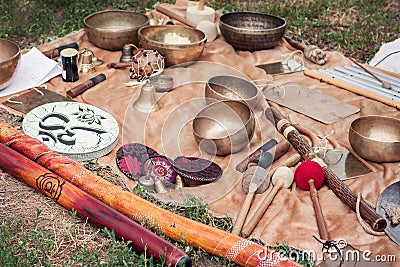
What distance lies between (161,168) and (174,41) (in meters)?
1.89

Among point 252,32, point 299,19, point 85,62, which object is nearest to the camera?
point 85,62

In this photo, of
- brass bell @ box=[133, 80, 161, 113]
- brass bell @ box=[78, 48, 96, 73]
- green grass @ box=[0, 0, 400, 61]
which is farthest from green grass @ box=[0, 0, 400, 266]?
brass bell @ box=[133, 80, 161, 113]

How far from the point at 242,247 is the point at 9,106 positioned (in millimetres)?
2201

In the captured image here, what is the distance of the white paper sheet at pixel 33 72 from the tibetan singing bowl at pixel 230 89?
1.32 meters

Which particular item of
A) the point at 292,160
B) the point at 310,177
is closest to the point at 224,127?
the point at 292,160

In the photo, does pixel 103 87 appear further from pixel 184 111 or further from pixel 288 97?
pixel 288 97

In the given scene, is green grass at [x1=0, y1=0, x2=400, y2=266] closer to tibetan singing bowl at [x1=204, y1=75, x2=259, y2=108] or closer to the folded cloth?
the folded cloth

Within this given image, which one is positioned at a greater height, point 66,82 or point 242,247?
point 242,247

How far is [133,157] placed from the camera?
3.25m

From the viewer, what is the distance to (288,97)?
13.4 ft

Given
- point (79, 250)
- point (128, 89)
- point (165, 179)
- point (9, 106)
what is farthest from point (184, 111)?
point (79, 250)

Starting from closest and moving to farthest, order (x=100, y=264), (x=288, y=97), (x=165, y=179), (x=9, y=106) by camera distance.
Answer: (x=100, y=264), (x=165, y=179), (x=9, y=106), (x=288, y=97)

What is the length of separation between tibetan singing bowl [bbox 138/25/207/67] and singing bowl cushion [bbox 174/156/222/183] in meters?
1.29

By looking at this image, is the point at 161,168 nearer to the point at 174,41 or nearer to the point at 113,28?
the point at 174,41
